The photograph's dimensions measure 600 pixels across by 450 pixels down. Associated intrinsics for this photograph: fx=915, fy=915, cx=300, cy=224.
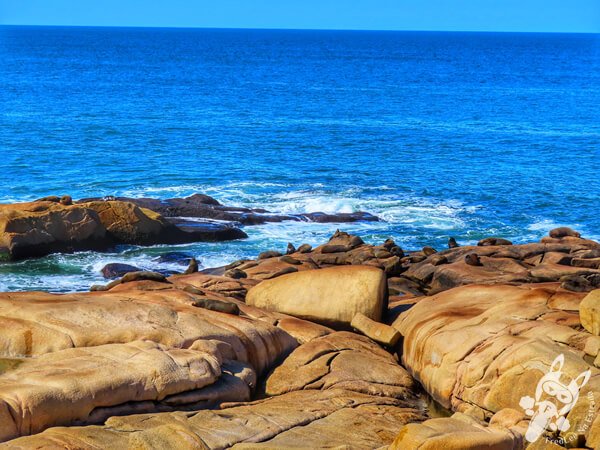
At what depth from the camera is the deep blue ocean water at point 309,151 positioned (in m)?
38.2

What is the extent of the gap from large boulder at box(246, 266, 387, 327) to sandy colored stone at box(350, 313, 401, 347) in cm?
39

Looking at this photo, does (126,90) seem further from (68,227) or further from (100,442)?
(100,442)

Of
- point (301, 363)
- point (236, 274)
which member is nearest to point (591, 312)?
point (301, 363)

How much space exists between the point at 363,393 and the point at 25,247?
57.3 feet

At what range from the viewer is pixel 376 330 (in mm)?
19547

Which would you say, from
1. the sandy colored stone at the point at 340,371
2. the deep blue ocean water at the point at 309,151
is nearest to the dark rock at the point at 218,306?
the sandy colored stone at the point at 340,371

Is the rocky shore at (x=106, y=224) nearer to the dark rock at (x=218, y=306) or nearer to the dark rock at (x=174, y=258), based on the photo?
the dark rock at (x=174, y=258)

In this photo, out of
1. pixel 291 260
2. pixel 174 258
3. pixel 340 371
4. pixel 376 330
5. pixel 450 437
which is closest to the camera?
pixel 450 437

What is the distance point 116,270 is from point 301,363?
44.1 feet

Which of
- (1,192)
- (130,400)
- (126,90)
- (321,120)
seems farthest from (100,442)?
(126,90)

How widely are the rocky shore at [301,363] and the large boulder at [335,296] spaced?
0.03 m

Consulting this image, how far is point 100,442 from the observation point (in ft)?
41.7

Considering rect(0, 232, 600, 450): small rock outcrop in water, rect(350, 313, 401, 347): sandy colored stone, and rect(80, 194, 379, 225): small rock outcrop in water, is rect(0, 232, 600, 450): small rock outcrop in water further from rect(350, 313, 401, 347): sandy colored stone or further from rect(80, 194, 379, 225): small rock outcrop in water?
rect(80, 194, 379, 225): small rock outcrop in water

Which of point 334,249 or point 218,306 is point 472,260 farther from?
point 218,306
